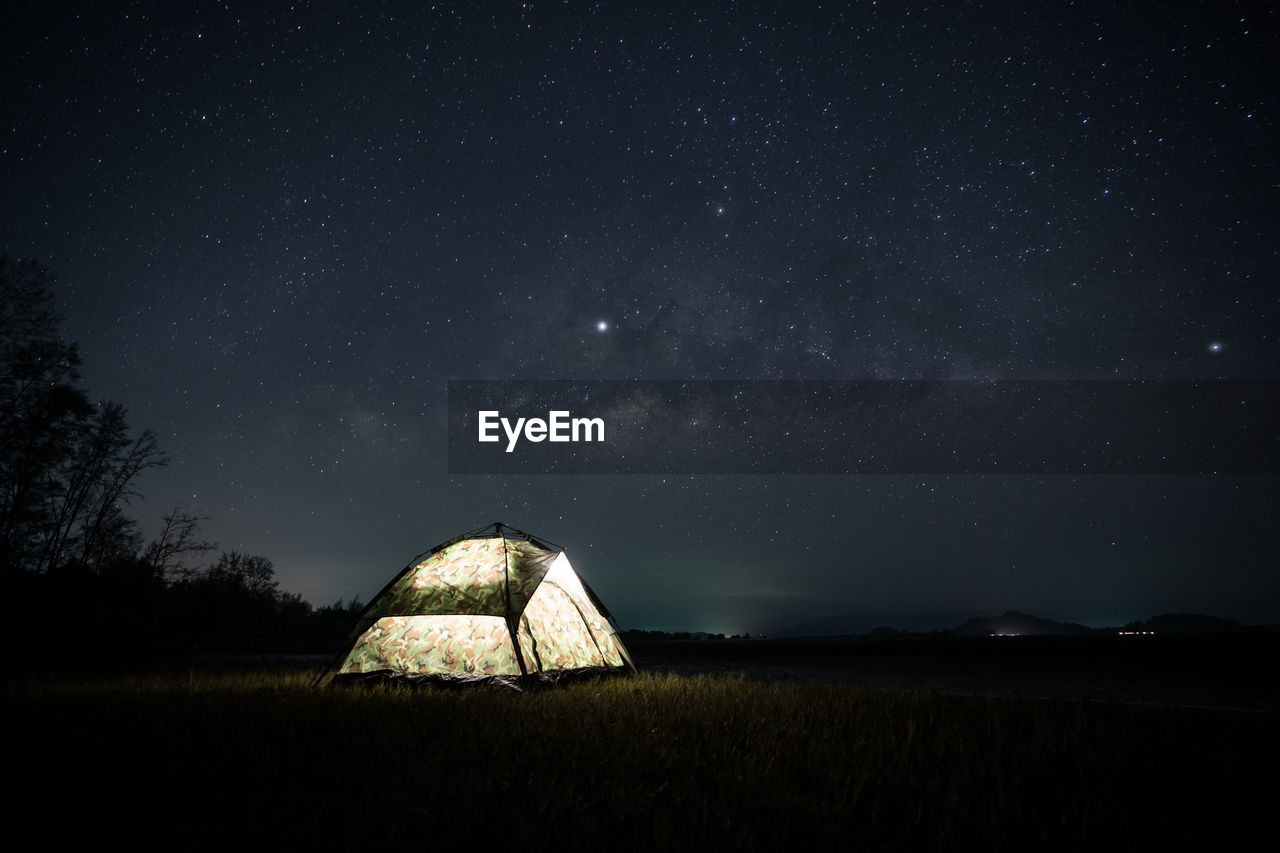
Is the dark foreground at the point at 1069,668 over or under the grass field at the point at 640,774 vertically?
Result: under

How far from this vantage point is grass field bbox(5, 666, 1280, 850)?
2.99 metres

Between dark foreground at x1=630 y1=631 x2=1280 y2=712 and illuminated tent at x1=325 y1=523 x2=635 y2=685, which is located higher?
illuminated tent at x1=325 y1=523 x2=635 y2=685

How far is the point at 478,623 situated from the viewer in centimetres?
878

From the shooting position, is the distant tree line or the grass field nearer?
the grass field

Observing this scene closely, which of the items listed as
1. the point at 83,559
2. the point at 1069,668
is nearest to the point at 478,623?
the point at 1069,668

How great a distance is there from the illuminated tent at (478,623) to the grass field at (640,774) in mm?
2009

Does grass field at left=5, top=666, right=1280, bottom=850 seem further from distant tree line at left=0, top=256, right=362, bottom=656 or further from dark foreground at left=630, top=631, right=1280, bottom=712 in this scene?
distant tree line at left=0, top=256, right=362, bottom=656

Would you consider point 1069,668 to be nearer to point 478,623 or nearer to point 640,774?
point 478,623

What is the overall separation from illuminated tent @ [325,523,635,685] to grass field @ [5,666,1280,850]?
201cm

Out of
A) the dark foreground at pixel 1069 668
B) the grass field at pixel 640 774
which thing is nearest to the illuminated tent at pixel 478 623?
the grass field at pixel 640 774

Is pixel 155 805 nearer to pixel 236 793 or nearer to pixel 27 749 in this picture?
pixel 236 793

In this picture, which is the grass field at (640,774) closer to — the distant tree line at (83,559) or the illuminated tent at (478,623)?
the illuminated tent at (478,623)

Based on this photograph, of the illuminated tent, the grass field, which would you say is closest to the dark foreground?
the grass field

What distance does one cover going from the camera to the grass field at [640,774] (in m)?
2.99
